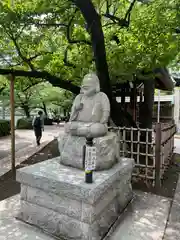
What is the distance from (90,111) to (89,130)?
0.37 metres

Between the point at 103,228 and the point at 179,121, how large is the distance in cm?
1443

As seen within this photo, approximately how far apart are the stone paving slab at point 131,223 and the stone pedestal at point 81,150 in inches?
35.1

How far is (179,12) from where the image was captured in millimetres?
3920

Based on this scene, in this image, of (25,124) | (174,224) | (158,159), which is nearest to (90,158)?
(174,224)

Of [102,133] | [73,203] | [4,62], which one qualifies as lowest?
[73,203]

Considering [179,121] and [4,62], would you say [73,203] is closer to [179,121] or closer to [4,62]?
[4,62]

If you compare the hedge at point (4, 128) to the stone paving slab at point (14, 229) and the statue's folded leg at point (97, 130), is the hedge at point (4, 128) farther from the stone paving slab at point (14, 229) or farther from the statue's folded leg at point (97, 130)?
the statue's folded leg at point (97, 130)

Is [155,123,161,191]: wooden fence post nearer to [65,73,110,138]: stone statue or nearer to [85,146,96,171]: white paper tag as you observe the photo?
[65,73,110,138]: stone statue

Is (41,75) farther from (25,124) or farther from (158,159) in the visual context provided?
(25,124)

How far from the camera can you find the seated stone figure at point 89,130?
9.48 feet

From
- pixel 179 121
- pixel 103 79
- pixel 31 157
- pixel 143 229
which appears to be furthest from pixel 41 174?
pixel 179 121

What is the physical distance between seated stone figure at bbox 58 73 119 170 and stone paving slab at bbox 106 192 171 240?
869 mm

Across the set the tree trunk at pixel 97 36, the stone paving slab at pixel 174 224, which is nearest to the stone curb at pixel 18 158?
the tree trunk at pixel 97 36

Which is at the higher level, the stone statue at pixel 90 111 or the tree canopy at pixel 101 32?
the tree canopy at pixel 101 32
